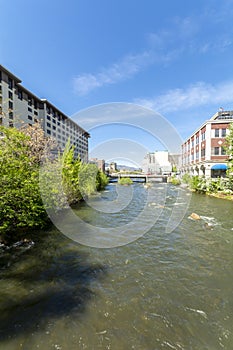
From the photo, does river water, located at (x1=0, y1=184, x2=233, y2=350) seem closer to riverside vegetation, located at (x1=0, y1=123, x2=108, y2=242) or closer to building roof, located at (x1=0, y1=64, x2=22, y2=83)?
riverside vegetation, located at (x1=0, y1=123, x2=108, y2=242)

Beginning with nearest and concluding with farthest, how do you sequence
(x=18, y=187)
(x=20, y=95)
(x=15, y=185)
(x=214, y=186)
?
(x=15, y=185) < (x=18, y=187) < (x=214, y=186) < (x=20, y=95)

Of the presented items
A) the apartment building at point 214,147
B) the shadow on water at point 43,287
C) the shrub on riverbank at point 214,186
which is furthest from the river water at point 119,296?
the apartment building at point 214,147

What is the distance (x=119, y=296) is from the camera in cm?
495

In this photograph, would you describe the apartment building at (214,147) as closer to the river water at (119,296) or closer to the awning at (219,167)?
the awning at (219,167)

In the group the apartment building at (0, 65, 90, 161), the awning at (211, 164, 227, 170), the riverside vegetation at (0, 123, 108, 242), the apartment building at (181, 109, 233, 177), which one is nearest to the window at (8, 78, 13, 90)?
the apartment building at (0, 65, 90, 161)

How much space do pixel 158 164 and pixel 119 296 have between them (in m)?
77.5

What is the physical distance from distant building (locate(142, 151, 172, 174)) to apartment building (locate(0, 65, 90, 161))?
28.1 meters

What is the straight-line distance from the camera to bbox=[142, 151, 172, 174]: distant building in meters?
71.6

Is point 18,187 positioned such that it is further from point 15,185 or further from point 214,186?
point 214,186

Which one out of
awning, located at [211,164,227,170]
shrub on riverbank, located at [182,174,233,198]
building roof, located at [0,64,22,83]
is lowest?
shrub on riverbank, located at [182,174,233,198]

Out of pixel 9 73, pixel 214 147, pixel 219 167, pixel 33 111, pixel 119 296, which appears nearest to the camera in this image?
pixel 119 296

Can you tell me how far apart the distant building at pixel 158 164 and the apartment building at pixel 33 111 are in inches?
1108

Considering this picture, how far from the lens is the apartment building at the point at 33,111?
38.1 m

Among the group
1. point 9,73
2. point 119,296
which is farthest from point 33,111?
point 119,296
